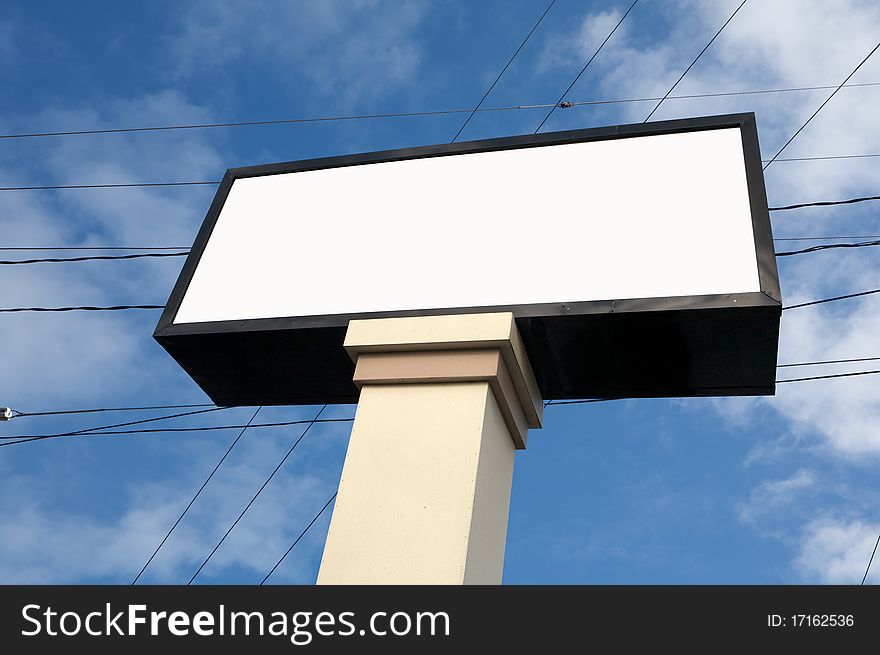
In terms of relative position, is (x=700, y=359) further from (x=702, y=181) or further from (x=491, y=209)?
(x=491, y=209)

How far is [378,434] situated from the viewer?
11.0ft

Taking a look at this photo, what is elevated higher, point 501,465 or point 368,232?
point 368,232

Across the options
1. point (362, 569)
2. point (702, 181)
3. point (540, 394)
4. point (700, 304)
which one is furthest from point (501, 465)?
point (702, 181)

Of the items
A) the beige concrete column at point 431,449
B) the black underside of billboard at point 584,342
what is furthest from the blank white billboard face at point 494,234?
the beige concrete column at point 431,449

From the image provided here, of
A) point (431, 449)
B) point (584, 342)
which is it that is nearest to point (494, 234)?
point (584, 342)

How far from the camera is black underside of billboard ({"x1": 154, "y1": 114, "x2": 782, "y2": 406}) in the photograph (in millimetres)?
3322

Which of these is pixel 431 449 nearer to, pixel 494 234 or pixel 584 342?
pixel 584 342

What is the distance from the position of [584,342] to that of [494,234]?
0.65m

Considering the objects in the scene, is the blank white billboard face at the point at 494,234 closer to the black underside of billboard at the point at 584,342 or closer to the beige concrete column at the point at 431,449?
the black underside of billboard at the point at 584,342

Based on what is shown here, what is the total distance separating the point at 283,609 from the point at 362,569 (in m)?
0.58

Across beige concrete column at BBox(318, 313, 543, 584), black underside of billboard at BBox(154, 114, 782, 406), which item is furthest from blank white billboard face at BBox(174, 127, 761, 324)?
beige concrete column at BBox(318, 313, 543, 584)

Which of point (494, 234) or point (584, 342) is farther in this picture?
point (494, 234)

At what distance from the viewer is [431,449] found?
10.6 feet

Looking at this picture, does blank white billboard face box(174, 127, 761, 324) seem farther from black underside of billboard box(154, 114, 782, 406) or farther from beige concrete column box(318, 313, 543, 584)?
beige concrete column box(318, 313, 543, 584)
